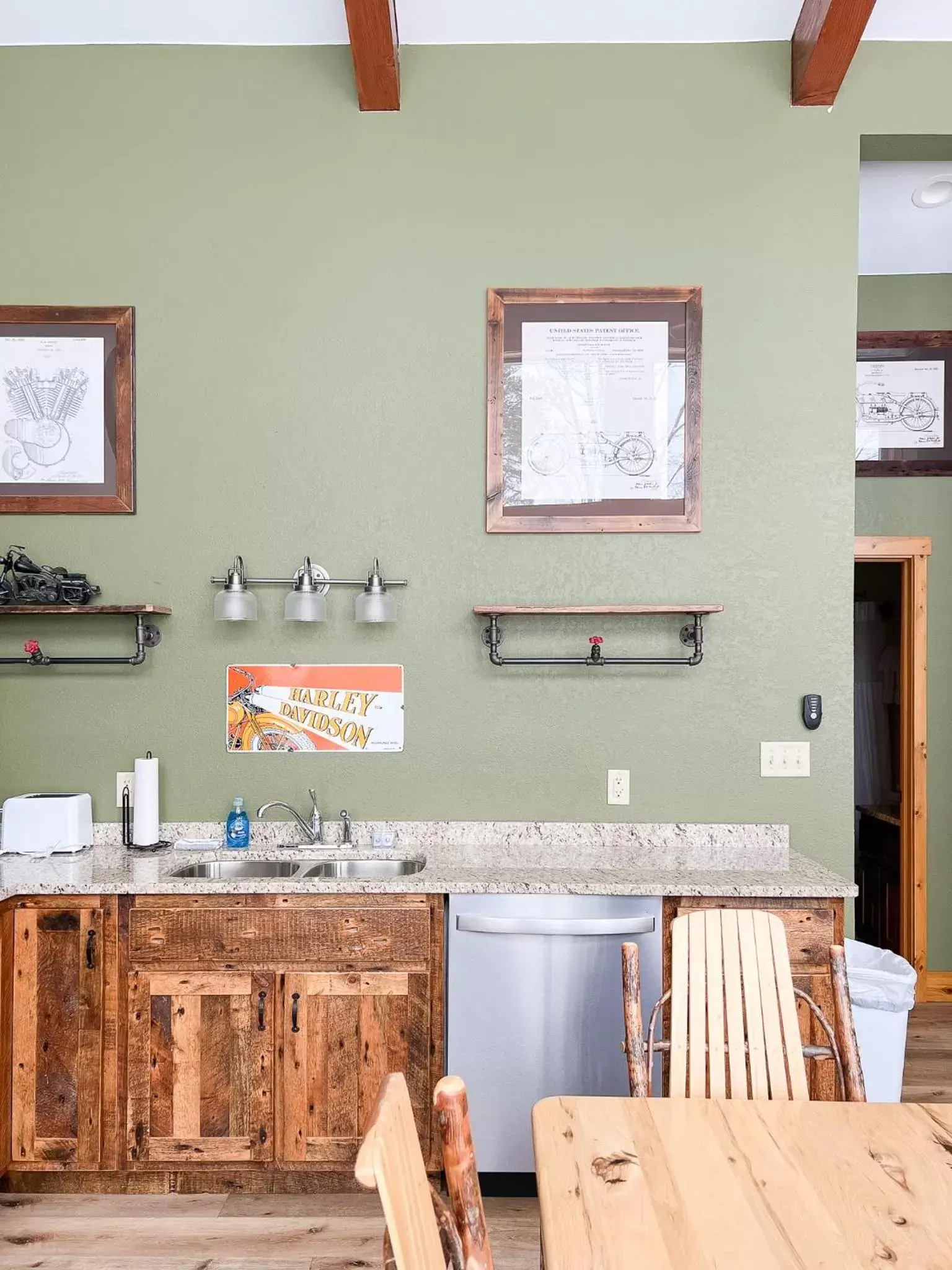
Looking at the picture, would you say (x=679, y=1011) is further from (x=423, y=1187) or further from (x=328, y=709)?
(x=328, y=709)

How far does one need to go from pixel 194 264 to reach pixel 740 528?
2012 mm

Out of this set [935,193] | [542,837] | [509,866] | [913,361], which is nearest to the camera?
[509,866]

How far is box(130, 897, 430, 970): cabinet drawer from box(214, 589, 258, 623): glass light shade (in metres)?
0.88

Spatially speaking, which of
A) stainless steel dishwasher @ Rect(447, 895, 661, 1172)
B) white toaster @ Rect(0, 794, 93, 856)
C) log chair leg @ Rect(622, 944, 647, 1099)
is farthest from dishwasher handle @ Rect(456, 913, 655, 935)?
white toaster @ Rect(0, 794, 93, 856)

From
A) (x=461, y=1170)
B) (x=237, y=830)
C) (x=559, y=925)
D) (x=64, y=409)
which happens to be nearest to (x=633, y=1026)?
(x=559, y=925)

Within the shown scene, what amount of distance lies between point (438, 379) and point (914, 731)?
262 centimetres

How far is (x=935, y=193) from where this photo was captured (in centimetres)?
336

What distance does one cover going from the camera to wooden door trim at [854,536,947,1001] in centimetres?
394

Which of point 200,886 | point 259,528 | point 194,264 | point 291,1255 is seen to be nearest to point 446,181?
point 194,264

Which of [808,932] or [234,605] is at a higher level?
[234,605]

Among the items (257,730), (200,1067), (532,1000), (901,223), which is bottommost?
(200,1067)

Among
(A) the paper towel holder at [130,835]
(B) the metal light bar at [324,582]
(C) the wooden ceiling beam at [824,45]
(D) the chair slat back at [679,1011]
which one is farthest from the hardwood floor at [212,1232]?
(C) the wooden ceiling beam at [824,45]

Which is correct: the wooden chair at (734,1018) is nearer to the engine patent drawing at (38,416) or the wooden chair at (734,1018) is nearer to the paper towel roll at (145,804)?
the paper towel roll at (145,804)

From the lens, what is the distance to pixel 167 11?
9.55 feet
